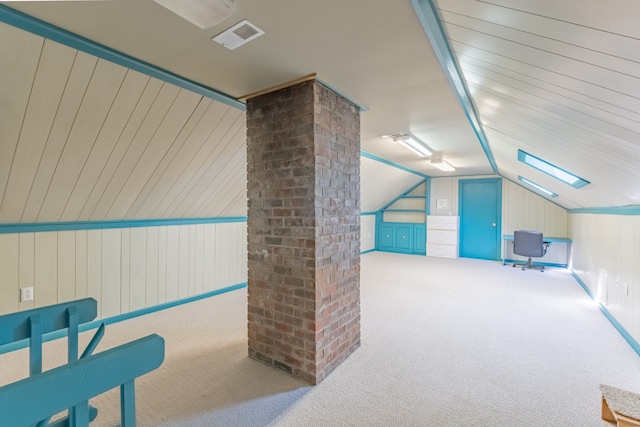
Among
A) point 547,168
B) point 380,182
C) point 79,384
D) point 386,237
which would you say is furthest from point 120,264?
point 386,237

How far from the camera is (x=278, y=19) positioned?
4.75 feet

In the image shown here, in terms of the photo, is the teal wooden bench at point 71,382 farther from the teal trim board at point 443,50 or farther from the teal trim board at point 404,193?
the teal trim board at point 404,193

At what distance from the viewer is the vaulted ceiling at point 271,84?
4.28ft

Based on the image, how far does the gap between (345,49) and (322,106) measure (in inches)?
20.5

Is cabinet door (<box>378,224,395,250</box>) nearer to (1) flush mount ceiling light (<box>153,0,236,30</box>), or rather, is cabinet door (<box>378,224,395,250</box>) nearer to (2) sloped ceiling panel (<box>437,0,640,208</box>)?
(2) sloped ceiling panel (<box>437,0,640,208</box>)

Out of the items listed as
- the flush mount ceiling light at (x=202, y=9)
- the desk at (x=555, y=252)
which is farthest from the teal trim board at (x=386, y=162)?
the flush mount ceiling light at (x=202, y=9)

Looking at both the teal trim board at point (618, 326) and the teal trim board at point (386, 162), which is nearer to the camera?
the teal trim board at point (618, 326)

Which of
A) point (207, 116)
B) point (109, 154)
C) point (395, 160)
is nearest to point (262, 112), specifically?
point (207, 116)

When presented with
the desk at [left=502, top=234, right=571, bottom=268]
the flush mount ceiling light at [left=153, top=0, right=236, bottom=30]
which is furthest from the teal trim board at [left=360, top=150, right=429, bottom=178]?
the flush mount ceiling light at [left=153, top=0, right=236, bottom=30]

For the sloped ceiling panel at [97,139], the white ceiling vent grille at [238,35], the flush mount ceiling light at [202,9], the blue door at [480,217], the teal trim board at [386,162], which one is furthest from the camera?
the blue door at [480,217]

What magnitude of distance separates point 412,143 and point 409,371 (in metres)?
2.86

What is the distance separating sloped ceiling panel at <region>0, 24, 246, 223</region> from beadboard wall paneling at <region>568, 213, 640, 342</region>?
12.6 ft

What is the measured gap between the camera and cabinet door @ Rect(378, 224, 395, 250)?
332 inches

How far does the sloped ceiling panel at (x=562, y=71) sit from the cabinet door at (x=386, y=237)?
5.95m
